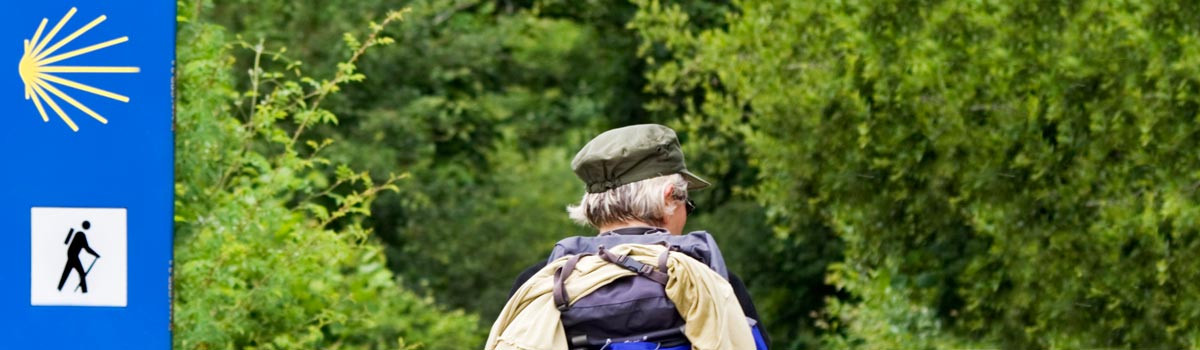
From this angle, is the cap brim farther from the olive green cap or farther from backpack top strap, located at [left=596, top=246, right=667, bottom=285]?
backpack top strap, located at [left=596, top=246, right=667, bottom=285]

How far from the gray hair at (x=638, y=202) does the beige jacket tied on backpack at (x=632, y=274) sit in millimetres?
102

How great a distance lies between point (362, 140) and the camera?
46.9 ft

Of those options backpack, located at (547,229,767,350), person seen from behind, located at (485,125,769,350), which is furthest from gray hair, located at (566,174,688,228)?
backpack, located at (547,229,767,350)

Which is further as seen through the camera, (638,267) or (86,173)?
(86,173)

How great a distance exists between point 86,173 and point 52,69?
22 cm

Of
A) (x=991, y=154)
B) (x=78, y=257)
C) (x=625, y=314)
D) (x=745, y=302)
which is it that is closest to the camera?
(x=625, y=314)

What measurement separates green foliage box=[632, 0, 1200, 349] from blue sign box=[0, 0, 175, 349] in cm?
416

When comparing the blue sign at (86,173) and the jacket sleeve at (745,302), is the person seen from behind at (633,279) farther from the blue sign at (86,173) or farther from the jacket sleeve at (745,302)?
the blue sign at (86,173)

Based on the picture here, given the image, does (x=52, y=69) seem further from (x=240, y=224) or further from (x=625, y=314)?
(x=240, y=224)

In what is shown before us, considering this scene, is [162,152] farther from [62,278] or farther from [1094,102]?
[1094,102]

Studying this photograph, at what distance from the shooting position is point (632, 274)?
9.48 ft

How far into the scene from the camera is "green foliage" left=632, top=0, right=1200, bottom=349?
254 inches

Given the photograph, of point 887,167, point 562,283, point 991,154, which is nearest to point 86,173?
point 562,283

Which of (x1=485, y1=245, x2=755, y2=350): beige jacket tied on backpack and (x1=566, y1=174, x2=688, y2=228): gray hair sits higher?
(x1=566, y1=174, x2=688, y2=228): gray hair
